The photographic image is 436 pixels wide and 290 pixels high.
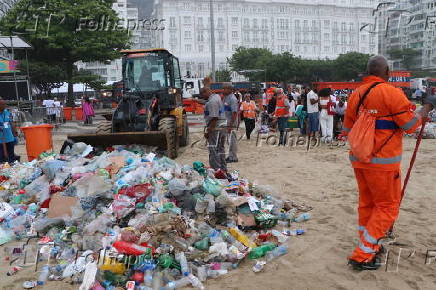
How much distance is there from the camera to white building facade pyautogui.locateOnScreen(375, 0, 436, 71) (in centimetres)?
8750

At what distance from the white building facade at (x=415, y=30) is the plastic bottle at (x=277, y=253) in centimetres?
8667

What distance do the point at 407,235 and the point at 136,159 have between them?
3.99 metres

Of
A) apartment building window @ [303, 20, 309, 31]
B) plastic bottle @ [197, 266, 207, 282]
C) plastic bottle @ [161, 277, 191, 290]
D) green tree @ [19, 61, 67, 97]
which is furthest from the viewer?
apartment building window @ [303, 20, 309, 31]

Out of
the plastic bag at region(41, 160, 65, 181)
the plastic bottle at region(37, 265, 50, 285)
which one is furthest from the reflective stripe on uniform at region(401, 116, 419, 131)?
the plastic bag at region(41, 160, 65, 181)

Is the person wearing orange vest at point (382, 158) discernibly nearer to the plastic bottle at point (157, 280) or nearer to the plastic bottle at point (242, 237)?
the plastic bottle at point (242, 237)

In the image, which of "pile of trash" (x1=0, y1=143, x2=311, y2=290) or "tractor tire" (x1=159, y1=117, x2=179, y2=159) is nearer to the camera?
"pile of trash" (x1=0, y1=143, x2=311, y2=290)

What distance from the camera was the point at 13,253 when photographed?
4324 millimetres

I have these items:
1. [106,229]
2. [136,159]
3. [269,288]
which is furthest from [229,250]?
[136,159]

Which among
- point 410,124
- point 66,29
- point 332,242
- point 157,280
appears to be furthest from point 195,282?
point 66,29

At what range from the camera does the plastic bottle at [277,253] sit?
13.2 feet

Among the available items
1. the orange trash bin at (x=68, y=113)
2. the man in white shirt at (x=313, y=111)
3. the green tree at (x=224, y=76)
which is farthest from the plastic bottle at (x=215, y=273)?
the green tree at (x=224, y=76)

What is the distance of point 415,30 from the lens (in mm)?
96125

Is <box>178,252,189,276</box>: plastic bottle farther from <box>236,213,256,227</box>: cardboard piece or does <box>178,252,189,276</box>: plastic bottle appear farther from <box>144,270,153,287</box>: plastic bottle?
<box>236,213,256,227</box>: cardboard piece

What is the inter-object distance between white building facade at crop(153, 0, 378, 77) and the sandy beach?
3155 inches
